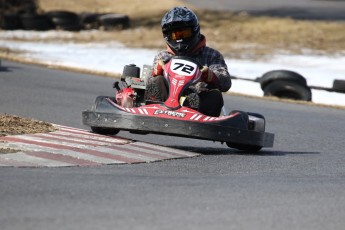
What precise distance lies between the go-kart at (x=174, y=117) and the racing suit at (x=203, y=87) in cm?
10

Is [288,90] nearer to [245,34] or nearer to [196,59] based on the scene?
[196,59]

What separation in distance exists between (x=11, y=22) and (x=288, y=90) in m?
15.5

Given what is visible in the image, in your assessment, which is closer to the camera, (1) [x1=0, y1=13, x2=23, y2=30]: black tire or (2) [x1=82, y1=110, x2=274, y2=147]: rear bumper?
(2) [x1=82, y1=110, x2=274, y2=147]: rear bumper

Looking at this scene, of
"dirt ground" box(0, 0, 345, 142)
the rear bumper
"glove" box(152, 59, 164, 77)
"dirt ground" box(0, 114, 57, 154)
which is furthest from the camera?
"dirt ground" box(0, 0, 345, 142)

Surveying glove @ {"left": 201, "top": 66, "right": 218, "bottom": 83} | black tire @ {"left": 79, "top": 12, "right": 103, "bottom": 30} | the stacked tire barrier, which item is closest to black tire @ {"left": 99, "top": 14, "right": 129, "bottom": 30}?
the stacked tire barrier

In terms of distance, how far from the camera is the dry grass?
27078 mm

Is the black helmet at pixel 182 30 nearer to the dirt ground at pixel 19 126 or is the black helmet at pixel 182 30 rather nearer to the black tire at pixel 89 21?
the dirt ground at pixel 19 126

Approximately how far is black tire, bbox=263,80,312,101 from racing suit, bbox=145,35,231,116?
6.55 m

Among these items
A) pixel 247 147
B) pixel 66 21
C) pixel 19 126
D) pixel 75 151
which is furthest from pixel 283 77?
pixel 66 21

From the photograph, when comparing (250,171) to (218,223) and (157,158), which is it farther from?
(218,223)

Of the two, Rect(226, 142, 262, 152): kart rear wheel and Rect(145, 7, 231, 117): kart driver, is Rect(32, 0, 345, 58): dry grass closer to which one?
Rect(145, 7, 231, 117): kart driver

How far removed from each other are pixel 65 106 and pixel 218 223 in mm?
8664

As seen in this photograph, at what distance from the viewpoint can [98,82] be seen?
18281 millimetres

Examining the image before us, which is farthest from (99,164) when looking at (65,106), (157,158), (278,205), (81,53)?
(81,53)
